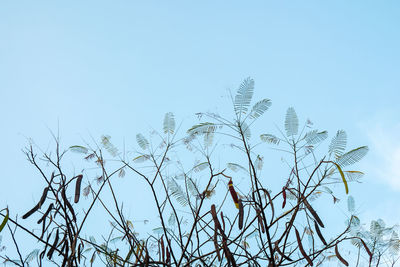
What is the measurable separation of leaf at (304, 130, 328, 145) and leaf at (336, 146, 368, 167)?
160 mm

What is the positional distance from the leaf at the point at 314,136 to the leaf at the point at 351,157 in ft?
0.52

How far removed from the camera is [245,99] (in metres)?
1.31

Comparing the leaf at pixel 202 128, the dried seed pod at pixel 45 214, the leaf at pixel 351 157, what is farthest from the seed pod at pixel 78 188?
the leaf at pixel 351 157

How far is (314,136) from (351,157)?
7.5 inches

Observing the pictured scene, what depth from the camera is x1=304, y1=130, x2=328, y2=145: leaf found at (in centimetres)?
136

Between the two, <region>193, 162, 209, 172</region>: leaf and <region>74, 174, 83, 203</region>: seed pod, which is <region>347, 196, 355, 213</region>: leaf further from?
<region>74, 174, 83, 203</region>: seed pod

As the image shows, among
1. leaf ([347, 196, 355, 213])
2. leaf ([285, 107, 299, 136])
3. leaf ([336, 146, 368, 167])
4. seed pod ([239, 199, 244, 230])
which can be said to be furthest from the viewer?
leaf ([347, 196, 355, 213])

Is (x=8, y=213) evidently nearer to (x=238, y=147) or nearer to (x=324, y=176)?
(x=238, y=147)

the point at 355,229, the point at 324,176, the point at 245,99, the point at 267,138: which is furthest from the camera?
the point at 355,229

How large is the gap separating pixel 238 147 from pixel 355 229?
68 centimetres

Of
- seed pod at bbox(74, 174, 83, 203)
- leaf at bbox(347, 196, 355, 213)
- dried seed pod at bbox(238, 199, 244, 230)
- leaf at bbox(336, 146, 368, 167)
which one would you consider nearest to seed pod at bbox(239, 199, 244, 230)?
dried seed pod at bbox(238, 199, 244, 230)

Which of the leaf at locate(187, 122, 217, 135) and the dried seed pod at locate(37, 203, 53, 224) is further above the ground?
the leaf at locate(187, 122, 217, 135)

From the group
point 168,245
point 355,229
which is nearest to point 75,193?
point 168,245

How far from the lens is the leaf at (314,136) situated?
1.36 metres
